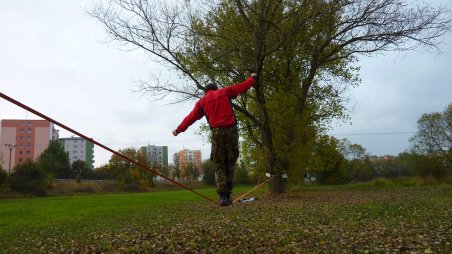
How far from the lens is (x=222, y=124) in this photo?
778cm

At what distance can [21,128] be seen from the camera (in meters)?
114

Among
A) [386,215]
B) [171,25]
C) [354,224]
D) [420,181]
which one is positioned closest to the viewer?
[354,224]

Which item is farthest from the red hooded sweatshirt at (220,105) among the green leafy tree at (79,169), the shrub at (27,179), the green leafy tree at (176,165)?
the green leafy tree at (176,165)

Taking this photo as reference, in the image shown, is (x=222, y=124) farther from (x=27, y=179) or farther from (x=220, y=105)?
(x=27, y=179)

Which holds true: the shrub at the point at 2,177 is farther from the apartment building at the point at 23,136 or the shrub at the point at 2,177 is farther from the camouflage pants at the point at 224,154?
the apartment building at the point at 23,136

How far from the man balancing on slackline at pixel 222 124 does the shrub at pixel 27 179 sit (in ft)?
169

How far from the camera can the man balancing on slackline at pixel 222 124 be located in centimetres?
771

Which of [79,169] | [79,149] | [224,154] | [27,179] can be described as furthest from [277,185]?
[79,149]

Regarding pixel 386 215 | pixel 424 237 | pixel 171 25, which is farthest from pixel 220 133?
pixel 171 25

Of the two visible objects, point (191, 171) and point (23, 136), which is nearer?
point (191, 171)

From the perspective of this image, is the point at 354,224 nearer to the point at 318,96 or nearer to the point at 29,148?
the point at 318,96

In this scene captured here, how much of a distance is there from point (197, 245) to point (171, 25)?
15776 mm

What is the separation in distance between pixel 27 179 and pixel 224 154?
52585 millimetres

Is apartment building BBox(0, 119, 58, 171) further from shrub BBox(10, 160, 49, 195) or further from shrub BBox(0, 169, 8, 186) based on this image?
shrub BBox(0, 169, 8, 186)
